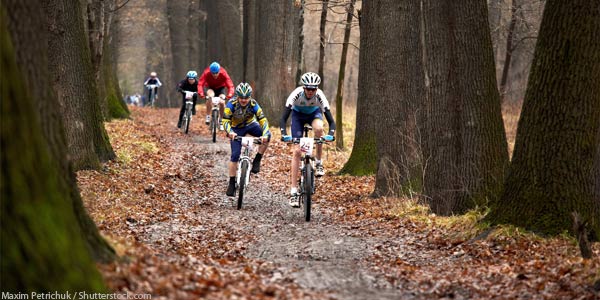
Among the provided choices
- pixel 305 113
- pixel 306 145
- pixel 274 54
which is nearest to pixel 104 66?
pixel 274 54

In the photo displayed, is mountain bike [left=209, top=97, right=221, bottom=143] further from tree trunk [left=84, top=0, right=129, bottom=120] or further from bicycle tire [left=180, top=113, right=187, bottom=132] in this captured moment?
tree trunk [left=84, top=0, right=129, bottom=120]

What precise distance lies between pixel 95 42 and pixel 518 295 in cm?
1385

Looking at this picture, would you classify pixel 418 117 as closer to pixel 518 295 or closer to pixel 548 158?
pixel 548 158

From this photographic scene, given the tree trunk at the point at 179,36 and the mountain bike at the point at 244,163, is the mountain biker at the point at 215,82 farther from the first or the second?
the tree trunk at the point at 179,36

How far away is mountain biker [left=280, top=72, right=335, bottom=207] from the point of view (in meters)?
Result: 12.9

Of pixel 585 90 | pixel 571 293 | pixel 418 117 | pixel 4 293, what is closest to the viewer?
pixel 4 293

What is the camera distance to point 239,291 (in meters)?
6.82

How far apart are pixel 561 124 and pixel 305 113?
5.11 metres

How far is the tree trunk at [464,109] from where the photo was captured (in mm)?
11234

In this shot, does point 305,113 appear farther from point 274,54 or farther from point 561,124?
point 274,54

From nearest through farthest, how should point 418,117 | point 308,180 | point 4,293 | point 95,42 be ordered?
point 4,293 < point 308,180 < point 418,117 < point 95,42

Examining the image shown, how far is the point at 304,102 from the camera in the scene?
1328 centimetres

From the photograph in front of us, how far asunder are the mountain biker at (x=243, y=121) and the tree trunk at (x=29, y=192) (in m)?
7.61

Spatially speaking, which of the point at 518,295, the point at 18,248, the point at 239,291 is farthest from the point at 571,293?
the point at 18,248
